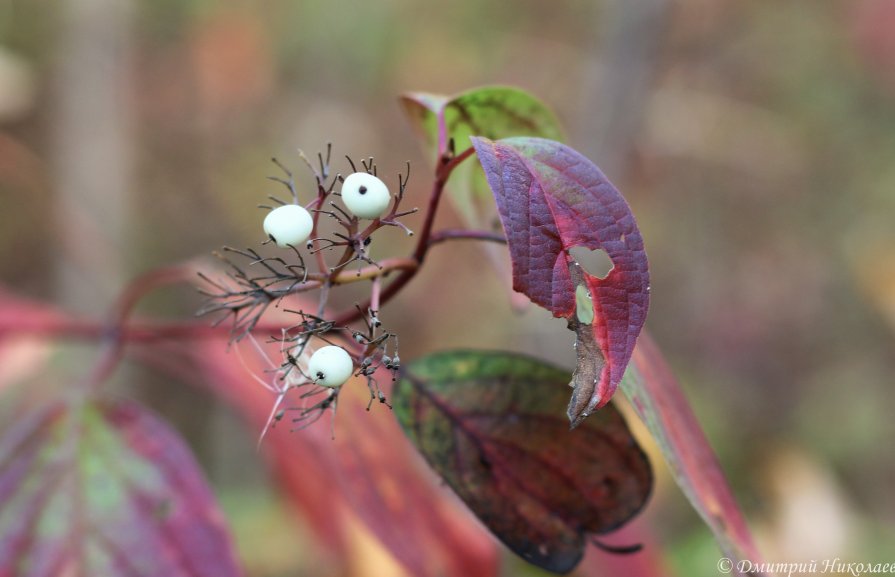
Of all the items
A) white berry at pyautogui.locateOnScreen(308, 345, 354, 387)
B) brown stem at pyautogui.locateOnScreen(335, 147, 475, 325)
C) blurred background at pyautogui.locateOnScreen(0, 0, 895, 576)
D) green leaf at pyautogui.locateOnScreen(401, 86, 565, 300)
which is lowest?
blurred background at pyautogui.locateOnScreen(0, 0, 895, 576)

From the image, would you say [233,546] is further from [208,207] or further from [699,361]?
[208,207]

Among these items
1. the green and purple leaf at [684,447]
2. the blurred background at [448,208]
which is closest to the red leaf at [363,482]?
the green and purple leaf at [684,447]

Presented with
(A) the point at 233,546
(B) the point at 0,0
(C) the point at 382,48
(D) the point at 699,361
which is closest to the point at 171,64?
(B) the point at 0,0

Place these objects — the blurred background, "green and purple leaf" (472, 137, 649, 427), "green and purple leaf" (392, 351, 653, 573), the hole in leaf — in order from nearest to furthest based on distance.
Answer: "green and purple leaf" (472, 137, 649, 427) → "green and purple leaf" (392, 351, 653, 573) → the hole in leaf → the blurred background

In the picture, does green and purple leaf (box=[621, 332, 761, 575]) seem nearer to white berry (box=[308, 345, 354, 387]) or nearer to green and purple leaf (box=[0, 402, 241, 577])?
white berry (box=[308, 345, 354, 387])

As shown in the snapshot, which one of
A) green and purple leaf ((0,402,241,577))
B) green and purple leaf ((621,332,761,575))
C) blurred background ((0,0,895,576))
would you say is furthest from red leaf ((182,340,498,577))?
blurred background ((0,0,895,576))

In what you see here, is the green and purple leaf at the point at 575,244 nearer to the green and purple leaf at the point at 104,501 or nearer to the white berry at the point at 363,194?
the white berry at the point at 363,194

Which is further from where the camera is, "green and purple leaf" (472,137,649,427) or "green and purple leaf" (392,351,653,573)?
"green and purple leaf" (392,351,653,573)
